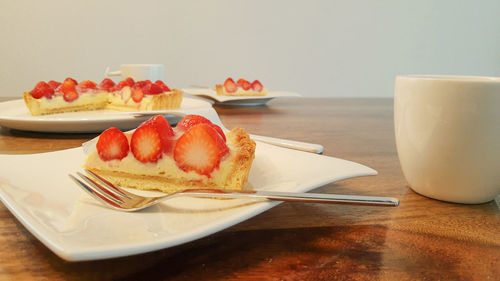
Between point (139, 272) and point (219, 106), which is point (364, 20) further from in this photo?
point (139, 272)

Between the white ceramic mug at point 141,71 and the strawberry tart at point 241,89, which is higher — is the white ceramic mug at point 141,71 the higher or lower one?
the higher one

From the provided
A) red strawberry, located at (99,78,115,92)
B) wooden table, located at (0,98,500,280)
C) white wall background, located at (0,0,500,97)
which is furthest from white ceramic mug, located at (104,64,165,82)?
wooden table, located at (0,98,500,280)

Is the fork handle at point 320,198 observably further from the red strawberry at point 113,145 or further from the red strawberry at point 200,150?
the red strawberry at point 113,145

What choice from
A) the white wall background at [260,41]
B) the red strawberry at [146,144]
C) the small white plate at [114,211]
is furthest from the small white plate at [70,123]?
the white wall background at [260,41]

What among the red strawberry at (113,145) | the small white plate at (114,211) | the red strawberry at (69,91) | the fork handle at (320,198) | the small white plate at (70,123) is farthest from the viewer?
the red strawberry at (69,91)

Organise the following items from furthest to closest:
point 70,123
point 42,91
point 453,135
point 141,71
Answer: point 141,71 → point 42,91 → point 70,123 → point 453,135

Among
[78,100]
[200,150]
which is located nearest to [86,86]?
[78,100]

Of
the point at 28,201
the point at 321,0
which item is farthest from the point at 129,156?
the point at 321,0

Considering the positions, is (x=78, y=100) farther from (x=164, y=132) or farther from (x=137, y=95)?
(x=164, y=132)
